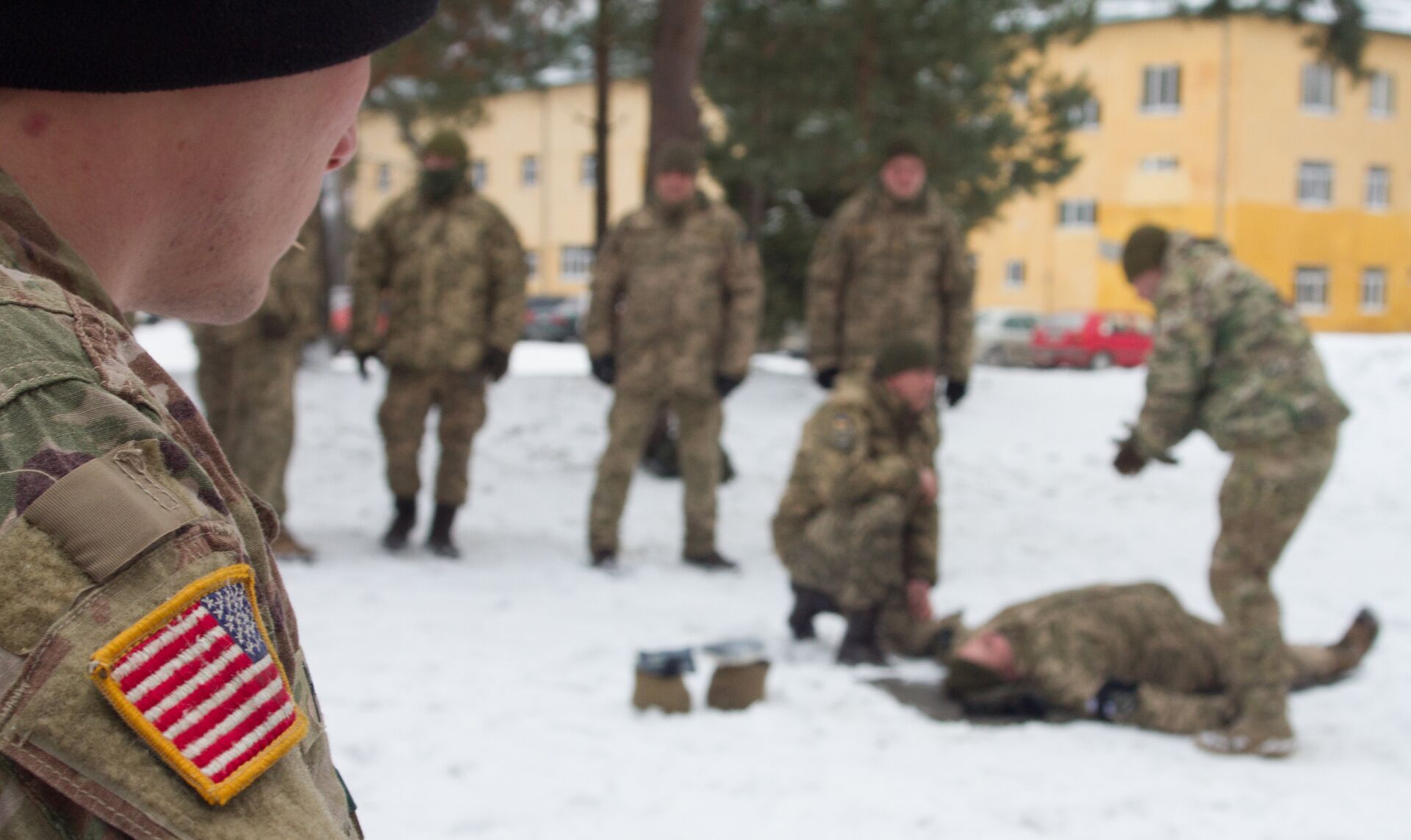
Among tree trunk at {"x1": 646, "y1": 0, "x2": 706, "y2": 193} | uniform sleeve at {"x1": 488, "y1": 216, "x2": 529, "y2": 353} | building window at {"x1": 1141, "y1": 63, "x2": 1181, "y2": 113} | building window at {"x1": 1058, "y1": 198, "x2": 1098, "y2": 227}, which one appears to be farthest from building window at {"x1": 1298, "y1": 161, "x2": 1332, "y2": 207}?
uniform sleeve at {"x1": 488, "y1": 216, "x2": 529, "y2": 353}

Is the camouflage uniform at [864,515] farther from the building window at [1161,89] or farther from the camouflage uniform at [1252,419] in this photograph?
the building window at [1161,89]

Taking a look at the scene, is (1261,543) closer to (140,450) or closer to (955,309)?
(955,309)

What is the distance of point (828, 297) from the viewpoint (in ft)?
21.9

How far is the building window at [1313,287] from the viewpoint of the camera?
32.0 metres

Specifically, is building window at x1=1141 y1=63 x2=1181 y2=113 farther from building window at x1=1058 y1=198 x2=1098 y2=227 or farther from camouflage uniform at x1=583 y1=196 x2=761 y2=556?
camouflage uniform at x1=583 y1=196 x2=761 y2=556

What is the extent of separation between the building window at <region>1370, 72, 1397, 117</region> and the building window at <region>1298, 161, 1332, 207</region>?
6.33 feet

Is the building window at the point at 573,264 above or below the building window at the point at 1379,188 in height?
below

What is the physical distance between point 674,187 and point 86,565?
6.09 metres

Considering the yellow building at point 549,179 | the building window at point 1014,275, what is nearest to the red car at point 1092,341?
the building window at point 1014,275

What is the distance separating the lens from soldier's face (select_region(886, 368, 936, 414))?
5.29 meters

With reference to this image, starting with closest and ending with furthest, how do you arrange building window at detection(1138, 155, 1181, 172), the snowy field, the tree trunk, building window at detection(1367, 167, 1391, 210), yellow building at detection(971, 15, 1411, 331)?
the snowy field < the tree trunk < yellow building at detection(971, 15, 1411, 331) < building window at detection(1138, 155, 1181, 172) < building window at detection(1367, 167, 1391, 210)

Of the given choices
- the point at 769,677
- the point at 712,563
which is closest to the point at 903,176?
the point at 712,563

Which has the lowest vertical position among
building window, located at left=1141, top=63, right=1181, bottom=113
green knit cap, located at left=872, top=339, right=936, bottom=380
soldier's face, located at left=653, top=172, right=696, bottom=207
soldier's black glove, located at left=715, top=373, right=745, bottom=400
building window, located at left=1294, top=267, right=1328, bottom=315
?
soldier's black glove, located at left=715, top=373, right=745, bottom=400

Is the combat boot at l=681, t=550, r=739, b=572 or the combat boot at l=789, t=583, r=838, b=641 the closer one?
the combat boot at l=789, t=583, r=838, b=641
